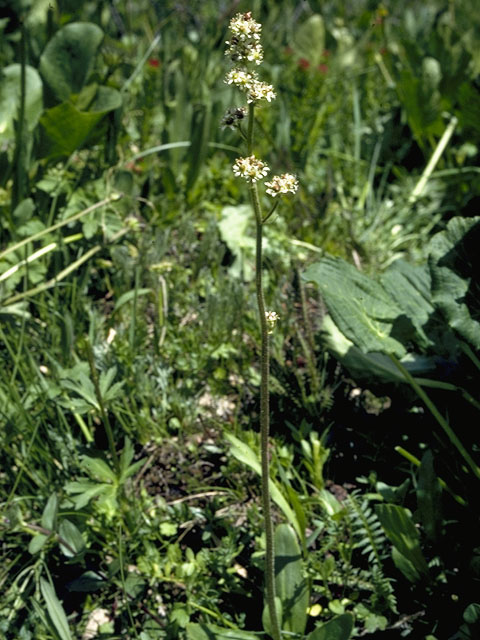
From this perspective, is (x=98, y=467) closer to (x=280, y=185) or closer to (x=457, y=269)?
(x=280, y=185)

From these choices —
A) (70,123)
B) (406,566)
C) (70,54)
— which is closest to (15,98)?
(70,54)

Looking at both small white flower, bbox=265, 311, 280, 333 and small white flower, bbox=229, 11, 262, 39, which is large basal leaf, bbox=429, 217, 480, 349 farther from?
small white flower, bbox=229, 11, 262, 39

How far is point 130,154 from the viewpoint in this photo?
121 inches

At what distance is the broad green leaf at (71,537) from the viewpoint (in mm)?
1730

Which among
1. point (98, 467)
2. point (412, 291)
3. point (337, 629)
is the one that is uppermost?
point (412, 291)

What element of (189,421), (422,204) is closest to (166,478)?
(189,421)

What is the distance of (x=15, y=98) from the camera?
2822mm

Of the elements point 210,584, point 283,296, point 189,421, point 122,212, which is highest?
point 122,212

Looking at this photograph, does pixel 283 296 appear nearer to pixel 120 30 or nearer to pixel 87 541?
pixel 87 541

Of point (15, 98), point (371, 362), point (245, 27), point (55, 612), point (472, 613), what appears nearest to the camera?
point (245, 27)

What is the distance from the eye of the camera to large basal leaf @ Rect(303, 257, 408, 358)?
1.89 meters

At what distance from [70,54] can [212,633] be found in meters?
2.06

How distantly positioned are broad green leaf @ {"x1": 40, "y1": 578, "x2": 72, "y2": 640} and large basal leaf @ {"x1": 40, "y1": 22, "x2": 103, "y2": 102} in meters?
1.84

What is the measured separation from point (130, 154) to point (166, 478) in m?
1.50
